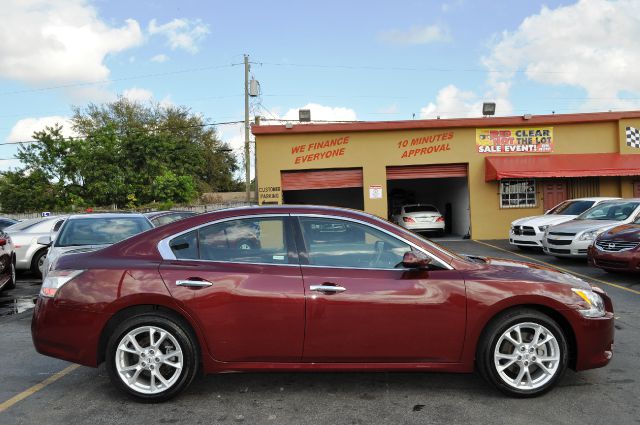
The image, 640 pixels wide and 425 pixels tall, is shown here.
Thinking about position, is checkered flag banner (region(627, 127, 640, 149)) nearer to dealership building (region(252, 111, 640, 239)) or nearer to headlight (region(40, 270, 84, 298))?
dealership building (region(252, 111, 640, 239))

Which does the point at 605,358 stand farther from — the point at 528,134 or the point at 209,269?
the point at 528,134

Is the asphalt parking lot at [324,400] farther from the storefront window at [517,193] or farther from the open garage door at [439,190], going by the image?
the storefront window at [517,193]

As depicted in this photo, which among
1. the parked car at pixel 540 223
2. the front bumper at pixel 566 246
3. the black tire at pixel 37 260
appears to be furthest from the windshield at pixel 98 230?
the parked car at pixel 540 223

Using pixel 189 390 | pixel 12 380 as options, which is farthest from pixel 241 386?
pixel 12 380

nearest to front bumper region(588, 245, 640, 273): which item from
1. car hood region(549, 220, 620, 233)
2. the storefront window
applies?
car hood region(549, 220, 620, 233)

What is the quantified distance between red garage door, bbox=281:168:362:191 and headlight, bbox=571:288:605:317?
52.4ft

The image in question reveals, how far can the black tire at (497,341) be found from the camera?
13.2 ft

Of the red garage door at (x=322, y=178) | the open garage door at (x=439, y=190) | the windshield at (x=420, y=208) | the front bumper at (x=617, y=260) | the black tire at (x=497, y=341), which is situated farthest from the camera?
the windshield at (x=420, y=208)

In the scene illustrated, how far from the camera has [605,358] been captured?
416 centimetres

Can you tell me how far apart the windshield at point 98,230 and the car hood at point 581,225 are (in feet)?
29.5

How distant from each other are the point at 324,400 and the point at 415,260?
4.24 ft

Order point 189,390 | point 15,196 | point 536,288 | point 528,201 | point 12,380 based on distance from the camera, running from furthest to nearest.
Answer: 1. point 15,196
2. point 528,201
3. point 12,380
4. point 189,390
5. point 536,288

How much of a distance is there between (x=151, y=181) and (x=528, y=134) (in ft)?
70.5

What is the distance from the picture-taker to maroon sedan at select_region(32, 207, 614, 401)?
396 centimetres
